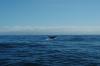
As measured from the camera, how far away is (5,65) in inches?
854

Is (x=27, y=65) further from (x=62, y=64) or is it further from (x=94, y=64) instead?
(x=94, y=64)

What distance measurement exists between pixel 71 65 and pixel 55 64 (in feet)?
6.12

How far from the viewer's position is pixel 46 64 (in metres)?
22.0

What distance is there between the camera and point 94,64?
21922 mm

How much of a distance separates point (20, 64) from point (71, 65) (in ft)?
18.9

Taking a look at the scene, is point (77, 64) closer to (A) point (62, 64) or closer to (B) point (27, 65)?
(A) point (62, 64)

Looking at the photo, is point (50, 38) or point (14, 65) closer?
point (14, 65)

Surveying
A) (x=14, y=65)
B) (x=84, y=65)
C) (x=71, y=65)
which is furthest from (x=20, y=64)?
(x=84, y=65)

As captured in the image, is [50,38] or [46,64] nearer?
[46,64]

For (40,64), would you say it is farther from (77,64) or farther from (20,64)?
(77,64)

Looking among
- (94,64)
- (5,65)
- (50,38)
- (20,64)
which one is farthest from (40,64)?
(50,38)

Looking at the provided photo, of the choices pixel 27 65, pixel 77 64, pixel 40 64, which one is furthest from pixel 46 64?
pixel 77 64

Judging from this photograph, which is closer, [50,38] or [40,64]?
[40,64]

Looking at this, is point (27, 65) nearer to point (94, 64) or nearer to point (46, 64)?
point (46, 64)
